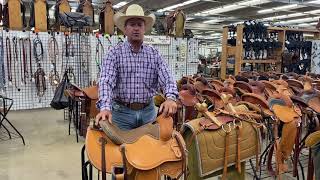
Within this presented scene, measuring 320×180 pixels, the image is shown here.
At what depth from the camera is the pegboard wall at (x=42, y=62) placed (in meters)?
6.12

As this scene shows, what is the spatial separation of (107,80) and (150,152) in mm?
546

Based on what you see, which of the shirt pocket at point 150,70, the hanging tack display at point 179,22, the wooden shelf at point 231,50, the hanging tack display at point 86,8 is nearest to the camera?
the shirt pocket at point 150,70

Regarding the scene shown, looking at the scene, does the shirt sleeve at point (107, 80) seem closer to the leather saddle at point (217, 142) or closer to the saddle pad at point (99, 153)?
the saddle pad at point (99, 153)

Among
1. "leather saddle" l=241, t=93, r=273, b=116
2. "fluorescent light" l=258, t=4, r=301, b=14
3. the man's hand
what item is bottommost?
"leather saddle" l=241, t=93, r=273, b=116

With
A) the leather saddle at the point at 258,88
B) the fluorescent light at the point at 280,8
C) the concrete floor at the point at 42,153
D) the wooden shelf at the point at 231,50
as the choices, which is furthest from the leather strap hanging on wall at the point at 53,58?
the fluorescent light at the point at 280,8

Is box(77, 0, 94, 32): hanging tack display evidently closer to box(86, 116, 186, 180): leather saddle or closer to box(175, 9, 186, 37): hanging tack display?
box(175, 9, 186, 37): hanging tack display

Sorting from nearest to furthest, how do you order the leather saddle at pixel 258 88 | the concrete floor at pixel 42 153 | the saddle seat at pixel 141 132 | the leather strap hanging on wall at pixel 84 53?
the saddle seat at pixel 141 132 → the concrete floor at pixel 42 153 → the leather saddle at pixel 258 88 → the leather strap hanging on wall at pixel 84 53

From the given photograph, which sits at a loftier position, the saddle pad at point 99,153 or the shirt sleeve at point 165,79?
the shirt sleeve at point 165,79

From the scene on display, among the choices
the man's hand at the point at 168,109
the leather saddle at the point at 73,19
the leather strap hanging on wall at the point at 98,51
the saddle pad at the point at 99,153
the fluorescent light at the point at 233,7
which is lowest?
the saddle pad at the point at 99,153

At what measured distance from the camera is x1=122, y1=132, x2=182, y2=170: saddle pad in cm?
141

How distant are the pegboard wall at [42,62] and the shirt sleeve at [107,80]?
4.77 metres

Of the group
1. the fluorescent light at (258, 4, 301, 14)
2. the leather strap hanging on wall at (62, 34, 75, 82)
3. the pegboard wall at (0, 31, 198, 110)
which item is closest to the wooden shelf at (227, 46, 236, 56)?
the pegboard wall at (0, 31, 198, 110)

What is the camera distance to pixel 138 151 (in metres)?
1.45

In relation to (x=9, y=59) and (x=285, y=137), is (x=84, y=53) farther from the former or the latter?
(x=285, y=137)
